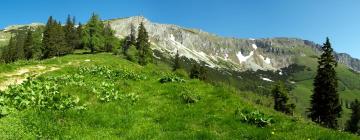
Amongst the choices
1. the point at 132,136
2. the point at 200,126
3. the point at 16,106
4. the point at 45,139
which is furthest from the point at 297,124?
the point at 16,106

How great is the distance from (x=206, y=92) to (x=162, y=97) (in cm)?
297

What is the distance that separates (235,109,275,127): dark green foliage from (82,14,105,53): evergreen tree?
9642cm

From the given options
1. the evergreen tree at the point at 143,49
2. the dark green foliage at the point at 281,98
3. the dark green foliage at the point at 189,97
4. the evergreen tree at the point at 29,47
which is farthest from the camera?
the evergreen tree at the point at 29,47

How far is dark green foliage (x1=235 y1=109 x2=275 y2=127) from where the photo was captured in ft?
62.7

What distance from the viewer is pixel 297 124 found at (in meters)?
19.2

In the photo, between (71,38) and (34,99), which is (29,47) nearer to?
(71,38)

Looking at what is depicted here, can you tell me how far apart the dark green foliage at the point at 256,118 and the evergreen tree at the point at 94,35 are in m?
96.4

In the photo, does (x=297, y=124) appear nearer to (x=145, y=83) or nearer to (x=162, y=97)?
(x=162, y=97)

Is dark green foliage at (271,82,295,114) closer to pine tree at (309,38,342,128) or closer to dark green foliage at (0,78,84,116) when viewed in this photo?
pine tree at (309,38,342,128)

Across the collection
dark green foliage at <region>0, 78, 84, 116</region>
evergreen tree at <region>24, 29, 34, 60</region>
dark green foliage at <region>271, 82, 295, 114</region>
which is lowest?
dark green foliage at <region>271, 82, 295, 114</region>

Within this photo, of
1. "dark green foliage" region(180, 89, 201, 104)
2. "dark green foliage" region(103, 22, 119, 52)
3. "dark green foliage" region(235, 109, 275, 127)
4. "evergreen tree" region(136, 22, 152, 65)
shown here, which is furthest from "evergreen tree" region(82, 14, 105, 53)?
"dark green foliage" region(235, 109, 275, 127)

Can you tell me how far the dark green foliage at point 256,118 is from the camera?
1912 centimetres

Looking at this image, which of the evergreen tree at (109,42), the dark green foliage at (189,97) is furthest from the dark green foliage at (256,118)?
the evergreen tree at (109,42)

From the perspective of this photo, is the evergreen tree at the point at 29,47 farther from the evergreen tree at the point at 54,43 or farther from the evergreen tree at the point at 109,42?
the evergreen tree at the point at 109,42
